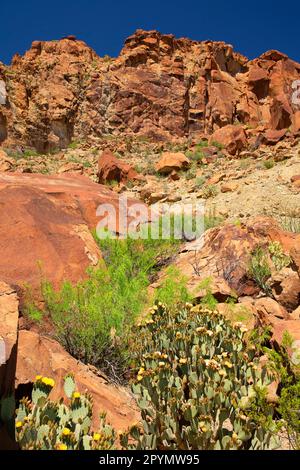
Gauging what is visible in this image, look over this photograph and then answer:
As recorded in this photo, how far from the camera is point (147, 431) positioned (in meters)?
2.39

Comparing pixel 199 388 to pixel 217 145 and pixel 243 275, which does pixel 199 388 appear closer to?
pixel 243 275

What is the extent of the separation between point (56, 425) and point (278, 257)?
4231 mm

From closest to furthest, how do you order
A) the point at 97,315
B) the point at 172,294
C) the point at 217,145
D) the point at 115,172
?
1. the point at 97,315
2. the point at 172,294
3. the point at 115,172
4. the point at 217,145

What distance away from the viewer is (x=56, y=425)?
208cm

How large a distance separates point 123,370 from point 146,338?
1.22 feet

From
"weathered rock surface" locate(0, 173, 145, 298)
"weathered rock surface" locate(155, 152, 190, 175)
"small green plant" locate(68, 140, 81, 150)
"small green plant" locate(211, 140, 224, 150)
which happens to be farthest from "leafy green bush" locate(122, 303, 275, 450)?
"small green plant" locate(68, 140, 81, 150)

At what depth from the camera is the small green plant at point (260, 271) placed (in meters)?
5.24

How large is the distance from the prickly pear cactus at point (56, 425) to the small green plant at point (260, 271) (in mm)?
3403

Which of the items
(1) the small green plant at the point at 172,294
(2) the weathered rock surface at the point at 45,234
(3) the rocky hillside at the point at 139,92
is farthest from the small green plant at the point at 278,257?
(3) the rocky hillside at the point at 139,92

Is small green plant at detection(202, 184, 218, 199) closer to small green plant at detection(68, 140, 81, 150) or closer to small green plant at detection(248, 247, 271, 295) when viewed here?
small green plant at detection(248, 247, 271, 295)

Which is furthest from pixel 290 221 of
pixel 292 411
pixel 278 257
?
pixel 292 411

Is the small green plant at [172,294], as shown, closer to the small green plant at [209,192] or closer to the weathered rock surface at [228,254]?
the weathered rock surface at [228,254]

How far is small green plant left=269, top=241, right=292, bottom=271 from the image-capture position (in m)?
5.51

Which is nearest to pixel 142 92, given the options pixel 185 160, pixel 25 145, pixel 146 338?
pixel 25 145
